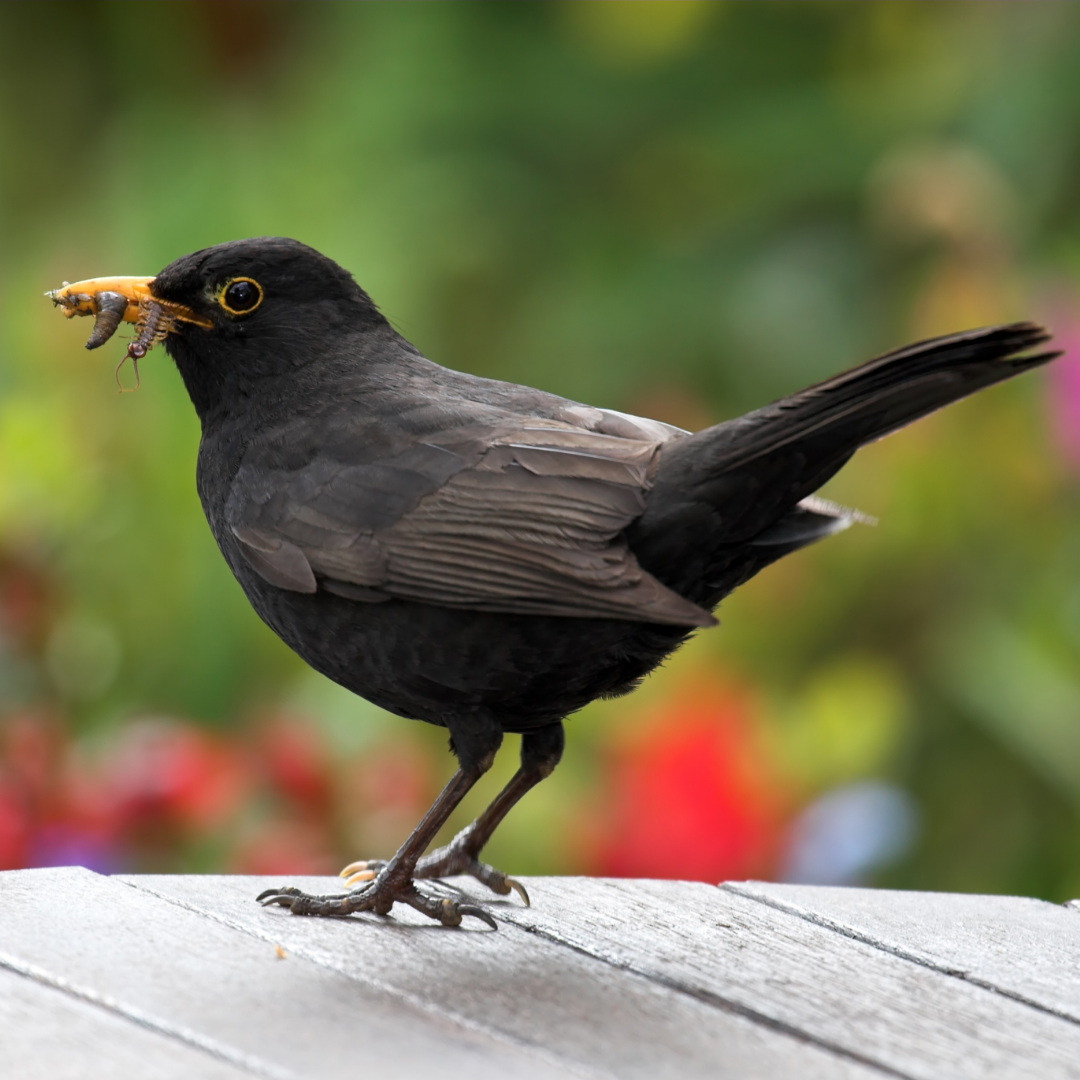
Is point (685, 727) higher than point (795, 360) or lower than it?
lower

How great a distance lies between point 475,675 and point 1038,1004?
0.98m

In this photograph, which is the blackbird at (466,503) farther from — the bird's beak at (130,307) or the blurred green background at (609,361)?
the blurred green background at (609,361)

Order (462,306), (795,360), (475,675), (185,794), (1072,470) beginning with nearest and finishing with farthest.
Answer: (475,675) < (185,794) < (1072,470) < (795,360) < (462,306)

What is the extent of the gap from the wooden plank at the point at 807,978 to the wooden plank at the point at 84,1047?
76cm

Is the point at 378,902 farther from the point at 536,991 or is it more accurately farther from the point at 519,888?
the point at 536,991

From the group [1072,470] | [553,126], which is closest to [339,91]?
[553,126]

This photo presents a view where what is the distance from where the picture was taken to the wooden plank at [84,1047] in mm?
1927

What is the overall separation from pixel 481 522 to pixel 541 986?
29.2 inches

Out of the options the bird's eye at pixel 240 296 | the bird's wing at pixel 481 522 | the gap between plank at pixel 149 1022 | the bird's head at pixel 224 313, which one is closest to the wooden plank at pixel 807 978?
the bird's wing at pixel 481 522

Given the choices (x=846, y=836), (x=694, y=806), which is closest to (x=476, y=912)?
(x=694, y=806)

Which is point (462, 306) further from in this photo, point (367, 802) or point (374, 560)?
point (374, 560)

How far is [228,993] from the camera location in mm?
2230

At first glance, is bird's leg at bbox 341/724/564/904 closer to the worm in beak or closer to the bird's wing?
the bird's wing

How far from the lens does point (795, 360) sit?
6.12 meters
